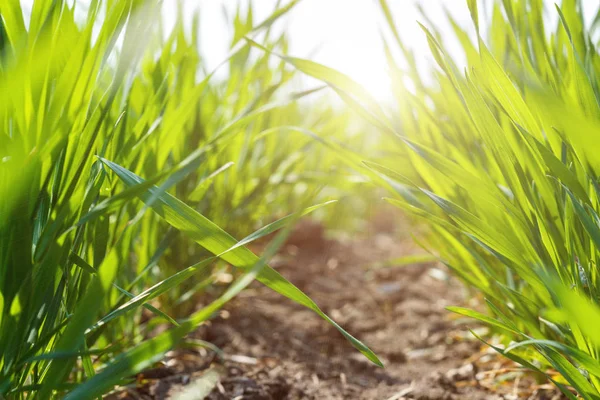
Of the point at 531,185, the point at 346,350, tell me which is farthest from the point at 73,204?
the point at 346,350

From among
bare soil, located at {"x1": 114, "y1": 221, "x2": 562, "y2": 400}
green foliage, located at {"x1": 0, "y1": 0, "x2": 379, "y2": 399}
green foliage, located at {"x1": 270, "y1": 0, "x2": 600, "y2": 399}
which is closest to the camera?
green foliage, located at {"x1": 0, "y1": 0, "x2": 379, "y2": 399}

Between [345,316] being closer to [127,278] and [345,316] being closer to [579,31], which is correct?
[127,278]

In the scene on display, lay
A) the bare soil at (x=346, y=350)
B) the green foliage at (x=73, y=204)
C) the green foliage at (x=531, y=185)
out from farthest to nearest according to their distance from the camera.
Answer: the bare soil at (x=346, y=350) → the green foliage at (x=531, y=185) → the green foliage at (x=73, y=204)

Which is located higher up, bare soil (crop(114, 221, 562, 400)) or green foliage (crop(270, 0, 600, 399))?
green foliage (crop(270, 0, 600, 399))

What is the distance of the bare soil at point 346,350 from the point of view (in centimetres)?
89

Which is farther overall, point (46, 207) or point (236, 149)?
point (236, 149)

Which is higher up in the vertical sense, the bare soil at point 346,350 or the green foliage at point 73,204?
the green foliage at point 73,204

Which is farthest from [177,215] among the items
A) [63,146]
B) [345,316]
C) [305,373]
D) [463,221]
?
[345,316]

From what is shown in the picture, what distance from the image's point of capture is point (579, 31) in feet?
2.67

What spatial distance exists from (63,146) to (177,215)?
0.13 m

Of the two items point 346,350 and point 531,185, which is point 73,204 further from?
point 346,350

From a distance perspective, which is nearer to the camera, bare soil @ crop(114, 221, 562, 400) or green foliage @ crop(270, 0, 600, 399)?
green foliage @ crop(270, 0, 600, 399)

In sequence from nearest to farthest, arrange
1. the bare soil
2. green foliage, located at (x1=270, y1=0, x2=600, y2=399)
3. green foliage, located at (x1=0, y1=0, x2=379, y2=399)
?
green foliage, located at (x1=0, y1=0, x2=379, y2=399) < green foliage, located at (x1=270, y1=0, x2=600, y2=399) < the bare soil

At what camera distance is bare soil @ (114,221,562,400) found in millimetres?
894
